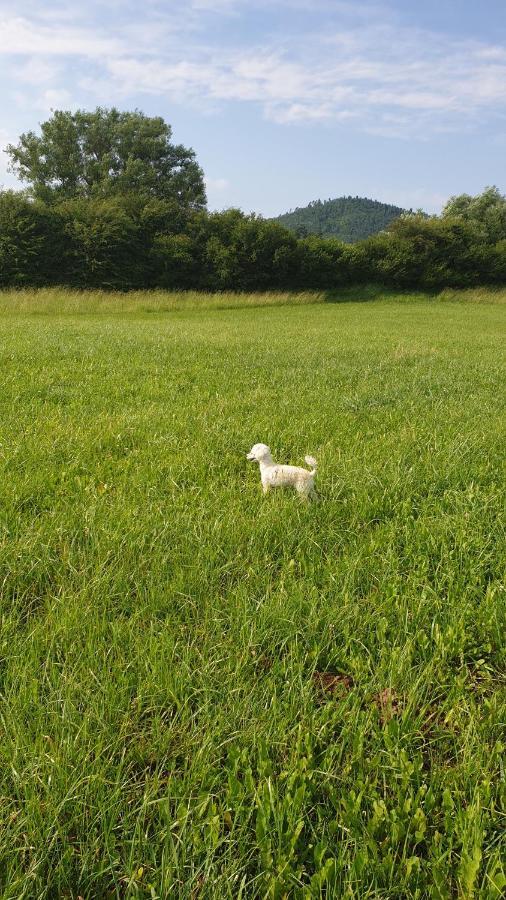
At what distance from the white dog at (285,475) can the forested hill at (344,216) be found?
156m

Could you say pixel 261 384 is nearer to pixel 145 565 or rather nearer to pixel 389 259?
pixel 145 565

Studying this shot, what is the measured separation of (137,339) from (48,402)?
606 cm

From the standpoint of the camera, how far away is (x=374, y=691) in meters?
1.85

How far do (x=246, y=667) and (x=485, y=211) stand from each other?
58627 mm

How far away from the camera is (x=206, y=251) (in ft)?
101

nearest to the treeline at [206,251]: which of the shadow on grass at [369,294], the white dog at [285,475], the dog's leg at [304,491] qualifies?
the shadow on grass at [369,294]

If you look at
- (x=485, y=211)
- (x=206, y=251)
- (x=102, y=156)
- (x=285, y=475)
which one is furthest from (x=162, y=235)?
(x=485, y=211)

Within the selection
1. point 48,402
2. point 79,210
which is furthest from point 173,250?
point 48,402

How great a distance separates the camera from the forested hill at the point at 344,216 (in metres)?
159

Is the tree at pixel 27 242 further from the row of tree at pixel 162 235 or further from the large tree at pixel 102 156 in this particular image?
the large tree at pixel 102 156

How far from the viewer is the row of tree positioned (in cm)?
2638

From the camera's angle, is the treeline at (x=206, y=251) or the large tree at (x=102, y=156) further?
the large tree at (x=102, y=156)

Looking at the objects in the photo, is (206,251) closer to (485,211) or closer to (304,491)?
(304,491)

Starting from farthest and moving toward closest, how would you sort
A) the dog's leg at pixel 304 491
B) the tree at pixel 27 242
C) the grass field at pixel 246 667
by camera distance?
1. the tree at pixel 27 242
2. the dog's leg at pixel 304 491
3. the grass field at pixel 246 667
